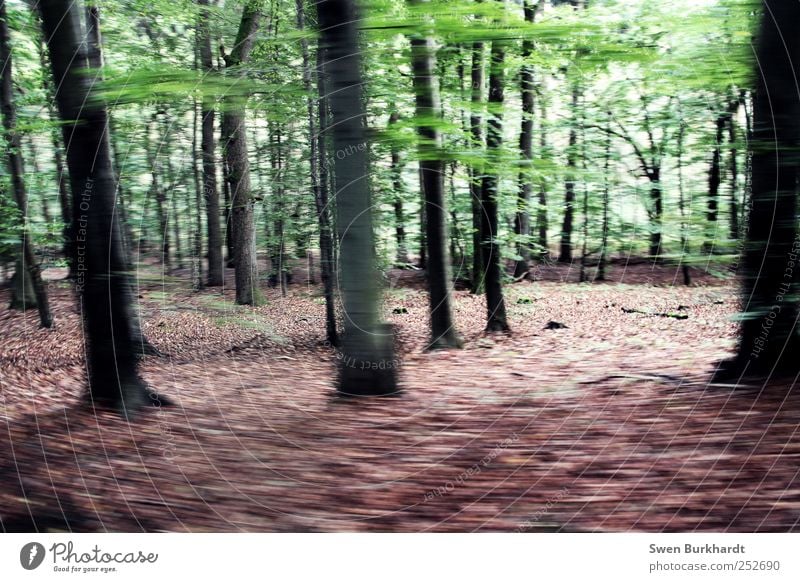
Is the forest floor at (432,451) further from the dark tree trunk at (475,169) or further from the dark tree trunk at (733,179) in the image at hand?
the dark tree trunk at (475,169)

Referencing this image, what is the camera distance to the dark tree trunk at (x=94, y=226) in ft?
16.5

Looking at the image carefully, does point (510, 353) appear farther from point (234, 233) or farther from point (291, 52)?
point (234, 233)

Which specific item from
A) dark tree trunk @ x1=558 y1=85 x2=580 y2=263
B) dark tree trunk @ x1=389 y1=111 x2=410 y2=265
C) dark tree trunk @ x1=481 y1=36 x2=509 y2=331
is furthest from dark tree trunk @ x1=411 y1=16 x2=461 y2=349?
dark tree trunk @ x1=558 y1=85 x2=580 y2=263

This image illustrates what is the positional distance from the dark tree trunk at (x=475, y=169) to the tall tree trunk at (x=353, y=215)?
1.97 meters

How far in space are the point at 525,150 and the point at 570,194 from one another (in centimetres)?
590

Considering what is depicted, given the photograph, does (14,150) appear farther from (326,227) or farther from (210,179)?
(326,227)

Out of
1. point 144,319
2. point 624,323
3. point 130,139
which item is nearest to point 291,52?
point 130,139

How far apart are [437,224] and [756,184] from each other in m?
4.55

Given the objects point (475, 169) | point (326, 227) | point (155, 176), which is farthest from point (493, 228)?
point (155, 176)

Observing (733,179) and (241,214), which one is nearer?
(733,179)

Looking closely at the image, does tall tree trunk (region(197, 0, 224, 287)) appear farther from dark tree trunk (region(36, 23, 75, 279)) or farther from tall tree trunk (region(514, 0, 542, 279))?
tall tree trunk (region(514, 0, 542, 279))

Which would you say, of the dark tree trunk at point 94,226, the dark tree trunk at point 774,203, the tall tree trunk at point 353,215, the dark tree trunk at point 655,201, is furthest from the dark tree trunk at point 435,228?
the dark tree trunk at point 655,201

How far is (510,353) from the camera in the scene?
779cm

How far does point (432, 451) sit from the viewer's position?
154 inches
